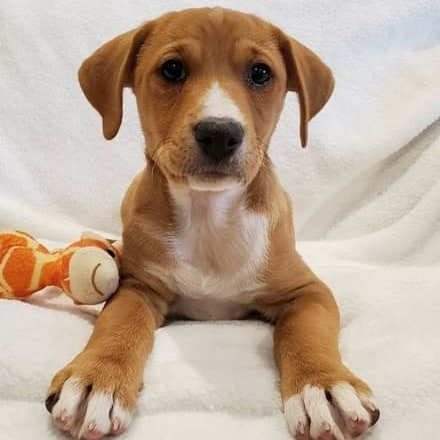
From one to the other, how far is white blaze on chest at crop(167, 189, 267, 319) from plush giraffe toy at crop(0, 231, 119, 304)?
19 centimetres

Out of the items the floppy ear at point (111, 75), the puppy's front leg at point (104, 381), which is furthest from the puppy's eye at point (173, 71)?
the puppy's front leg at point (104, 381)

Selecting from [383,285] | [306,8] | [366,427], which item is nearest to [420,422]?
[366,427]

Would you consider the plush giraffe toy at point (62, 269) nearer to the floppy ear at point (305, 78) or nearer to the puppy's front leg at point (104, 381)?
the puppy's front leg at point (104, 381)

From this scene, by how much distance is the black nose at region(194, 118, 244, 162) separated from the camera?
1.89 metres

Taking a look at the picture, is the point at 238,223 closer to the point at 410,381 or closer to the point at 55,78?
the point at 410,381

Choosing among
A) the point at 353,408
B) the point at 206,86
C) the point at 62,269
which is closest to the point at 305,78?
the point at 206,86

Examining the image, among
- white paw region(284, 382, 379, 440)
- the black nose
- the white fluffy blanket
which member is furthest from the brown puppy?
the white fluffy blanket

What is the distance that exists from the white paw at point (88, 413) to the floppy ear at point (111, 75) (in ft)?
2.85

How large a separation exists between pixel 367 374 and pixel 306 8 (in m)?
2.27

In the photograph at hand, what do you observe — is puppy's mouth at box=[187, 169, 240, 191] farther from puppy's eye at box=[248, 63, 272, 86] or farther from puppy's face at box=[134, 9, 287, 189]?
puppy's eye at box=[248, 63, 272, 86]

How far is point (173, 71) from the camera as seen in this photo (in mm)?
2186

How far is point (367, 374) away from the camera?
1.90m

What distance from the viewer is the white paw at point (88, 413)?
5.35ft

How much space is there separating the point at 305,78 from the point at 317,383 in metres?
0.98
